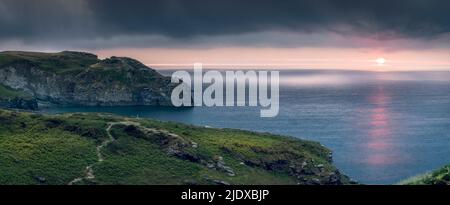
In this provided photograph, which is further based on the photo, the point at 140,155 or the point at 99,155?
the point at 140,155

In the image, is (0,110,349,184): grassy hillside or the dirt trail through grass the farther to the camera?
(0,110,349,184): grassy hillside

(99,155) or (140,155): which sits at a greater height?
(99,155)

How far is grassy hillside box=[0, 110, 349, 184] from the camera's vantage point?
13775cm

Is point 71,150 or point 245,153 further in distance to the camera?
point 245,153

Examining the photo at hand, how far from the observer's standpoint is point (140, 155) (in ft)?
501

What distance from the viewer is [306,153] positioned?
168 metres

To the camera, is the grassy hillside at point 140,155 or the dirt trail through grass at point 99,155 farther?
the grassy hillside at point 140,155

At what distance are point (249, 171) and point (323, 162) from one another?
2412cm

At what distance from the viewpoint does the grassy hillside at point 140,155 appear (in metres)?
138
